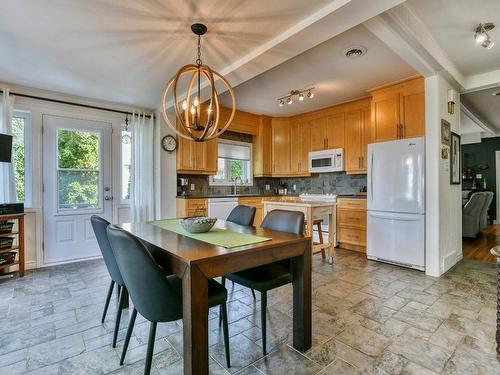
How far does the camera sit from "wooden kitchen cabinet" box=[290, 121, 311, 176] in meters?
5.31

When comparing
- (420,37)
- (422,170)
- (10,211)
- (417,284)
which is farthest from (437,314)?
(10,211)

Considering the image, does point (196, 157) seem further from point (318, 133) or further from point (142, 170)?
point (318, 133)

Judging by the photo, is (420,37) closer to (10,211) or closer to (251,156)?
(251,156)

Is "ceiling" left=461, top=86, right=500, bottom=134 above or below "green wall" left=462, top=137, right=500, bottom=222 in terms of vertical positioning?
above

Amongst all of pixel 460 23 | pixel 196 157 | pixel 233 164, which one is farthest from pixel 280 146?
pixel 460 23

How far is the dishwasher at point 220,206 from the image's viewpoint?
15.0 feet

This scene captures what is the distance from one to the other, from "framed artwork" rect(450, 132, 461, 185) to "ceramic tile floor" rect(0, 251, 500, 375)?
1271 millimetres

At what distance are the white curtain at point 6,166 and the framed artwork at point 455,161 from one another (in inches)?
222

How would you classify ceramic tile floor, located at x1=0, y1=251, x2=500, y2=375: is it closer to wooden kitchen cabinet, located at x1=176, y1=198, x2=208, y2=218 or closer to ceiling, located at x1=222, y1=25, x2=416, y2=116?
wooden kitchen cabinet, located at x1=176, y1=198, x2=208, y2=218

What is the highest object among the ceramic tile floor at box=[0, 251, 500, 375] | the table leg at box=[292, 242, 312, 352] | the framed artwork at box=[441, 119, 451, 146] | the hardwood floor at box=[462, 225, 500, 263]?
the framed artwork at box=[441, 119, 451, 146]

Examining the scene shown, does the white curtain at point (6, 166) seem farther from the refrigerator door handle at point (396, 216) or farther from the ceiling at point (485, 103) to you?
the ceiling at point (485, 103)

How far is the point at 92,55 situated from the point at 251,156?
3.55 metres

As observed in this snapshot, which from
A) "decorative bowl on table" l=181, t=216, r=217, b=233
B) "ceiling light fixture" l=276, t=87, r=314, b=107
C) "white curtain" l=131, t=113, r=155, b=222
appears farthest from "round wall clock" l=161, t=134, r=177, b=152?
"decorative bowl on table" l=181, t=216, r=217, b=233

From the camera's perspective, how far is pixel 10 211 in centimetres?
320
